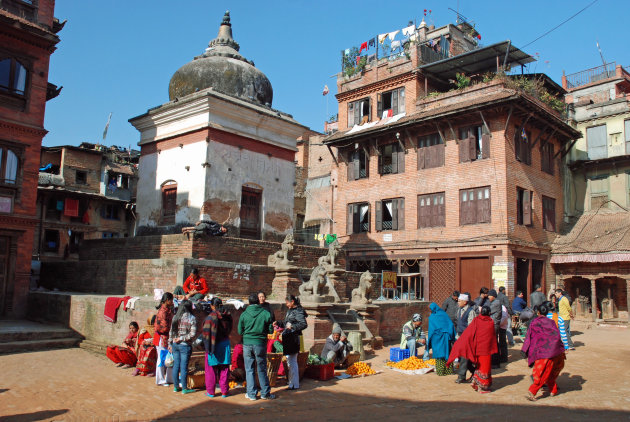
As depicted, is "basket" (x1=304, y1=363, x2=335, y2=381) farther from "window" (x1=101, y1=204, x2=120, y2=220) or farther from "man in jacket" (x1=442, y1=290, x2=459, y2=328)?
"window" (x1=101, y1=204, x2=120, y2=220)

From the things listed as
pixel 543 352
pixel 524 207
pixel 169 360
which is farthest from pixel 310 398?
pixel 524 207

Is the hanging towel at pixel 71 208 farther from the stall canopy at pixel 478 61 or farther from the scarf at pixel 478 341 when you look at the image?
the scarf at pixel 478 341

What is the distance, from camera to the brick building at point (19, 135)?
15250 millimetres

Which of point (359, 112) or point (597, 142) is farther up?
point (359, 112)

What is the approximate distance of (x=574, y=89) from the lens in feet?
107

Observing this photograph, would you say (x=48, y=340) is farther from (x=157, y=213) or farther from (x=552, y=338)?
(x=552, y=338)

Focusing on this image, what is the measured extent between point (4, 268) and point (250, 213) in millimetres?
7418

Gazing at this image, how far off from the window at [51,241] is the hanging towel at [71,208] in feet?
4.64

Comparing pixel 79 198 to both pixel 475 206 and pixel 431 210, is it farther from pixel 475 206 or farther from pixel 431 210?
pixel 475 206

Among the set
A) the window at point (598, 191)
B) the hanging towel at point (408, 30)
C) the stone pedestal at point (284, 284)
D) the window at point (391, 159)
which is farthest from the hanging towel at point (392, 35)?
the stone pedestal at point (284, 284)

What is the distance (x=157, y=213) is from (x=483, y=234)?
14344mm

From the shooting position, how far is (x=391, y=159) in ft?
91.4

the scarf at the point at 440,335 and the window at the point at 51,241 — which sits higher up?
the window at the point at 51,241

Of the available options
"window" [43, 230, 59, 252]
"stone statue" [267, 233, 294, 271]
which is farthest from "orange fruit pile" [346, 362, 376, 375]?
"window" [43, 230, 59, 252]
